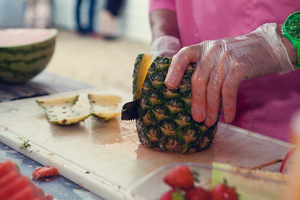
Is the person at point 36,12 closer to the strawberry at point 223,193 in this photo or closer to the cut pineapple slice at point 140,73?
the cut pineapple slice at point 140,73

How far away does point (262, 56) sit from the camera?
1399mm

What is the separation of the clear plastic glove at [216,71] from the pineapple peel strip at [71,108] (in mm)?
436

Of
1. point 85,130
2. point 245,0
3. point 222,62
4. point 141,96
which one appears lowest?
point 85,130

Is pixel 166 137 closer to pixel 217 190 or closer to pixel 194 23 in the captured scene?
pixel 217 190

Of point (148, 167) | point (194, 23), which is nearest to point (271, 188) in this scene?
point (148, 167)

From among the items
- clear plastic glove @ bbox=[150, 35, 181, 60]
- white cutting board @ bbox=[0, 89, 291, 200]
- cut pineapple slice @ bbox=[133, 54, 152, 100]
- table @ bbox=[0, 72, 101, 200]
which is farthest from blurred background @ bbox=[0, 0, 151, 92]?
cut pineapple slice @ bbox=[133, 54, 152, 100]

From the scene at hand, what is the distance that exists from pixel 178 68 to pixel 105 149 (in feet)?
1.22

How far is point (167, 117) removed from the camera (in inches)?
53.8

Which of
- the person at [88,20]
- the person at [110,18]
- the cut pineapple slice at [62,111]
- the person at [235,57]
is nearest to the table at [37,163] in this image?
the cut pineapple slice at [62,111]

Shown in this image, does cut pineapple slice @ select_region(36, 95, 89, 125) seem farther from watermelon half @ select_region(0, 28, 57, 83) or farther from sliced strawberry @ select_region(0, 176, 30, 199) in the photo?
sliced strawberry @ select_region(0, 176, 30, 199)

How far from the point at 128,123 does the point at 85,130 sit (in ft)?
0.62

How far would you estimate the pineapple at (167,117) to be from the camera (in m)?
1.36

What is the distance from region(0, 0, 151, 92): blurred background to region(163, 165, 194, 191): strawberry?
4.31 m

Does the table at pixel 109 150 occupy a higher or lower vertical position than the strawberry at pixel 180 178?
lower
